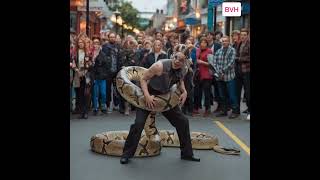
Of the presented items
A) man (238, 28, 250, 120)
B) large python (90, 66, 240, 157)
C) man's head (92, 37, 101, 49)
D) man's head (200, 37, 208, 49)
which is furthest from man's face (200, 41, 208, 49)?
large python (90, 66, 240, 157)

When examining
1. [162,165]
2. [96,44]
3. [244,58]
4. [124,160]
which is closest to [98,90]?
[96,44]

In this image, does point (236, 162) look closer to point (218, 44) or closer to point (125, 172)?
point (125, 172)

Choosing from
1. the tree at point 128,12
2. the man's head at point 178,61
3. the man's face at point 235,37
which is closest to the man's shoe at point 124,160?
the man's head at point 178,61

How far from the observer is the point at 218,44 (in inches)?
524

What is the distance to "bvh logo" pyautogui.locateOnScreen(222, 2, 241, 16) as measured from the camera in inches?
394

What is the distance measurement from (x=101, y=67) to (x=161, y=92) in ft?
17.8

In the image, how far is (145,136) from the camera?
8.54 m

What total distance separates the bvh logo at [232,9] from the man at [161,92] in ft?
8.62

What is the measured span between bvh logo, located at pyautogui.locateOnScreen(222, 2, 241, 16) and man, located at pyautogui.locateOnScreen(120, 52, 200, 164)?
2627 millimetres
